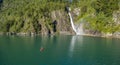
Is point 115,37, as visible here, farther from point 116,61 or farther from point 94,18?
point 116,61

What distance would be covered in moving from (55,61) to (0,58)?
21.2 m

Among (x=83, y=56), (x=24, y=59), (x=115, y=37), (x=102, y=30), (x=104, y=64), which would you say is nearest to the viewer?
(x=104, y=64)

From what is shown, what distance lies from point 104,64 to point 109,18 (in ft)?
361

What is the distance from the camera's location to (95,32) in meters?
188

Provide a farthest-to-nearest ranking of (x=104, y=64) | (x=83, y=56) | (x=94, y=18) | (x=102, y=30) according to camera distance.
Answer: (x=94, y=18)
(x=102, y=30)
(x=83, y=56)
(x=104, y=64)

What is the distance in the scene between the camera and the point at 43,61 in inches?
3413

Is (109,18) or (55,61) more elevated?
(109,18)

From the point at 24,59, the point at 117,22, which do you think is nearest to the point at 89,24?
the point at 117,22

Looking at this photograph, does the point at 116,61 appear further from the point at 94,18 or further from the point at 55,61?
the point at 94,18

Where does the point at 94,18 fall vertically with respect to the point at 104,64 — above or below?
above

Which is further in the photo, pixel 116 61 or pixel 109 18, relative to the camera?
pixel 109 18

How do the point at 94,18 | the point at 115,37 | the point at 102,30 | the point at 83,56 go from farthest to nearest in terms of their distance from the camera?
the point at 94,18 → the point at 102,30 → the point at 115,37 → the point at 83,56

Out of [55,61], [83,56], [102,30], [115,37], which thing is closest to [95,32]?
[102,30]

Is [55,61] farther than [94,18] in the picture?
No
